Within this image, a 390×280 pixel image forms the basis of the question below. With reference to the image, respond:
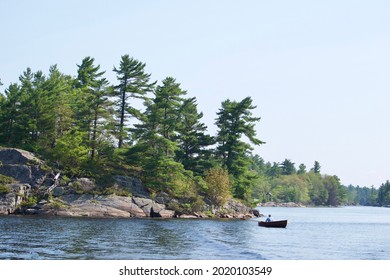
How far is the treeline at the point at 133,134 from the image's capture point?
234 ft

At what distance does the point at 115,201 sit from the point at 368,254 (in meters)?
35.4

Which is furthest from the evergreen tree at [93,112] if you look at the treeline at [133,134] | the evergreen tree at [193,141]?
the evergreen tree at [193,141]

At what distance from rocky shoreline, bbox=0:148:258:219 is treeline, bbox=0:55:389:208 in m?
2.28

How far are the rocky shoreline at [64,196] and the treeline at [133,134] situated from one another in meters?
2.28

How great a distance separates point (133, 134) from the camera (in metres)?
78.1

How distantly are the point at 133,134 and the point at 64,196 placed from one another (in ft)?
57.8

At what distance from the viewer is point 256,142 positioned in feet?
279

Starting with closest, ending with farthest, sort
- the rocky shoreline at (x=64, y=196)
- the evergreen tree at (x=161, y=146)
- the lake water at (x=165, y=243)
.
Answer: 1. the lake water at (x=165, y=243)
2. the rocky shoreline at (x=64, y=196)
3. the evergreen tree at (x=161, y=146)

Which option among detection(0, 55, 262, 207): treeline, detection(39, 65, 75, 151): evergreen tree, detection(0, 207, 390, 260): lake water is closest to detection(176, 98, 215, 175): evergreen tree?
detection(0, 55, 262, 207): treeline

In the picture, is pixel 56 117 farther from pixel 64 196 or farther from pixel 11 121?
pixel 64 196

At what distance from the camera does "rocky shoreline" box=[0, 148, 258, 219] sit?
203 feet

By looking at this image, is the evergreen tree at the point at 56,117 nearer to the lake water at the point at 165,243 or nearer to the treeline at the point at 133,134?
the treeline at the point at 133,134

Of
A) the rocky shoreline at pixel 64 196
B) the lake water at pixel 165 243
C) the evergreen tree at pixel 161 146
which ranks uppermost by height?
the evergreen tree at pixel 161 146
